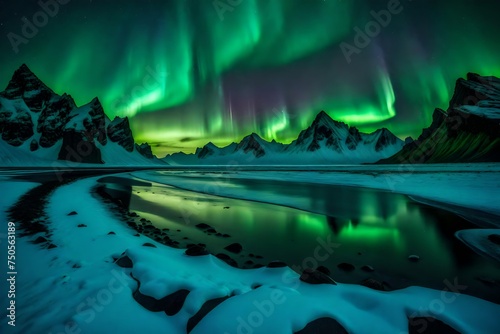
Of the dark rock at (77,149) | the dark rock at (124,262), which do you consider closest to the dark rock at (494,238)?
the dark rock at (124,262)

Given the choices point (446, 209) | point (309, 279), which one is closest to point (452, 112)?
point (446, 209)

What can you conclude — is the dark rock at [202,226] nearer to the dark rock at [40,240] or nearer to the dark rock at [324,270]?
the dark rock at [40,240]

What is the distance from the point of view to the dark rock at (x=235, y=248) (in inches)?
247

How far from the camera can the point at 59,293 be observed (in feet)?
12.0

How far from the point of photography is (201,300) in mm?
3541

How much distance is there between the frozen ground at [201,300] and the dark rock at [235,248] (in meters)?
1.06

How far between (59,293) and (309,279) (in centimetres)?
417

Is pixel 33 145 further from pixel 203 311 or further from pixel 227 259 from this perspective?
pixel 203 311

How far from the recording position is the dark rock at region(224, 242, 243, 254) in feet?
20.6

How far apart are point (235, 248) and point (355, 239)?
12.4 ft

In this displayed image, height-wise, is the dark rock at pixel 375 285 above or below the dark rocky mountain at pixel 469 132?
below

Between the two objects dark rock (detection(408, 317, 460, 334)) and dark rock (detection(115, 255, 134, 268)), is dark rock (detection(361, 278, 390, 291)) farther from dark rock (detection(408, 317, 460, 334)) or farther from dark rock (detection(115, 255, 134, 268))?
dark rock (detection(115, 255, 134, 268))

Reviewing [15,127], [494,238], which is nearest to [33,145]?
[15,127]

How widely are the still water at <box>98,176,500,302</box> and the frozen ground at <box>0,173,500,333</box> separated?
0.71m
